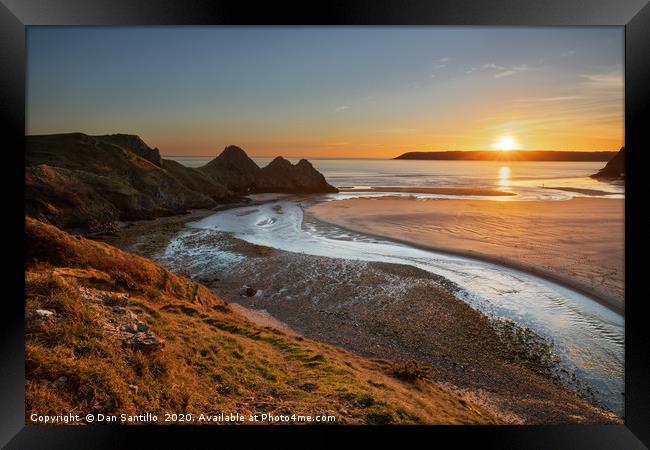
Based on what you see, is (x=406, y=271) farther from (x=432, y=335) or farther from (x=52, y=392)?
(x=52, y=392)

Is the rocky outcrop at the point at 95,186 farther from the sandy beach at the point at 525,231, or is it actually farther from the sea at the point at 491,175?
the sandy beach at the point at 525,231

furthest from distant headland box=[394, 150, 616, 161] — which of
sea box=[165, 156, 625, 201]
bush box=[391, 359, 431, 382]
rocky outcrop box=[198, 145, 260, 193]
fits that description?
rocky outcrop box=[198, 145, 260, 193]

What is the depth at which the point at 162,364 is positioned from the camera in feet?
14.0

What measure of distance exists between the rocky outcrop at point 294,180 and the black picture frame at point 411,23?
1931cm

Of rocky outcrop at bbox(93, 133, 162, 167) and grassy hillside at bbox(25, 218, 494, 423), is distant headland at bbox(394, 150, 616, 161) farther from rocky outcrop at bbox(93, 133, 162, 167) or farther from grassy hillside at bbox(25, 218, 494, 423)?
rocky outcrop at bbox(93, 133, 162, 167)

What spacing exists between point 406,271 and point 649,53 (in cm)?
815

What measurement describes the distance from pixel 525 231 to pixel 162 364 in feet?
49.5

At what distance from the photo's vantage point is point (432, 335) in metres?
7.54

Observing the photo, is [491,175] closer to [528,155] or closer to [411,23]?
[528,155]

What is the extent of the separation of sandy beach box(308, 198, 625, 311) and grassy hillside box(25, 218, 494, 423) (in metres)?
6.55

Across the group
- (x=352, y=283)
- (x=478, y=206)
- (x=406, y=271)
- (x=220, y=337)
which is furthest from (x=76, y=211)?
(x=478, y=206)

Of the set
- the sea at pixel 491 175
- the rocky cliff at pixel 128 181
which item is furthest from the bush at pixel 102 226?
the sea at pixel 491 175

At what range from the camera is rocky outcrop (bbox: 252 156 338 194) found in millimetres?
24344

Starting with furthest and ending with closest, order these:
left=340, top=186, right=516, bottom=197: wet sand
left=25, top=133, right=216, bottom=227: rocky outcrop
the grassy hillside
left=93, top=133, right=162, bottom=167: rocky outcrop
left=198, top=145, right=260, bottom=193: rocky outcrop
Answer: left=340, top=186, right=516, bottom=197: wet sand < left=198, top=145, right=260, bottom=193: rocky outcrop < left=93, top=133, right=162, bottom=167: rocky outcrop < left=25, top=133, right=216, bottom=227: rocky outcrop < the grassy hillside
